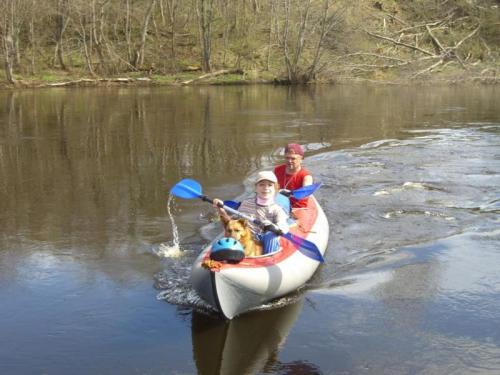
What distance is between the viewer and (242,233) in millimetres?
5637

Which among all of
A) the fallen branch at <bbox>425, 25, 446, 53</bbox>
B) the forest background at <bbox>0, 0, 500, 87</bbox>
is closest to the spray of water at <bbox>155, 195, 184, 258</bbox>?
the forest background at <bbox>0, 0, 500, 87</bbox>

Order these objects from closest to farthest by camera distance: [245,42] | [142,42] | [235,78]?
[142,42], [235,78], [245,42]

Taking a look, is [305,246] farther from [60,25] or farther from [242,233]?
[60,25]

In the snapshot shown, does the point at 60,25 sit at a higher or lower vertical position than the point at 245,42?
higher

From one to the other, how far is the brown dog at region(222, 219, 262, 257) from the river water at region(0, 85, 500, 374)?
1.82ft

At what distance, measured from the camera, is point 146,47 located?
1582 inches

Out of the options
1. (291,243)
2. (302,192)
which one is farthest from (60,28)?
(291,243)

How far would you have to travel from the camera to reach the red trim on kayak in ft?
17.8

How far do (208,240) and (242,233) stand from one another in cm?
219

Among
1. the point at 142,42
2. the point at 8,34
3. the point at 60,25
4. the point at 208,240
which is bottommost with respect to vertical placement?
the point at 208,240

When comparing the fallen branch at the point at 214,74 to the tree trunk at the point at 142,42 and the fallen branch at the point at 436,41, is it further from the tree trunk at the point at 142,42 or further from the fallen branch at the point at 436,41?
the fallen branch at the point at 436,41

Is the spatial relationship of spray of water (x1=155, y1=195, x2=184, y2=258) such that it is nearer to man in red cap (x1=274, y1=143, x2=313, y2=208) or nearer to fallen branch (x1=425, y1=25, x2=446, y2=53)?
man in red cap (x1=274, y1=143, x2=313, y2=208)

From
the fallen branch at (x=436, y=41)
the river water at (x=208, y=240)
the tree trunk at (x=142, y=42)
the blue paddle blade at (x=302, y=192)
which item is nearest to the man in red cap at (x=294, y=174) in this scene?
the blue paddle blade at (x=302, y=192)

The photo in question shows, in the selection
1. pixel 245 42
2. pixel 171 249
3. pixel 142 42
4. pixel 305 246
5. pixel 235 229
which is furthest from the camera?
pixel 245 42
